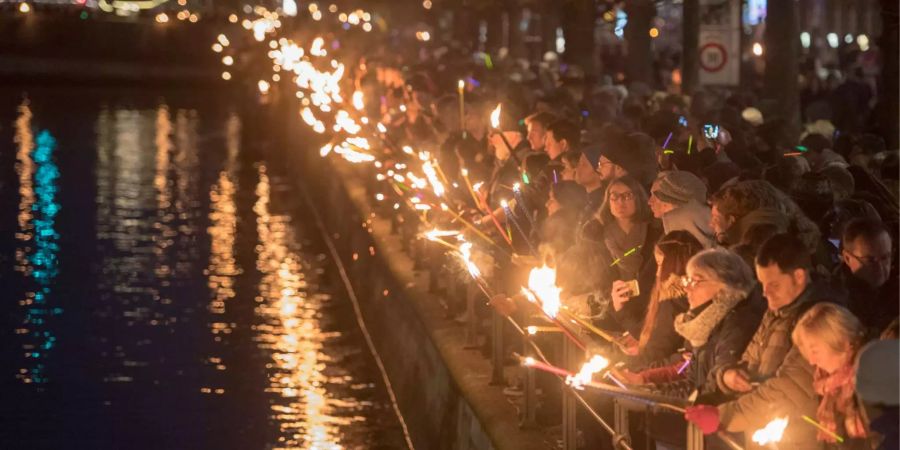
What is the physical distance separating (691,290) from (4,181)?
28.1 meters

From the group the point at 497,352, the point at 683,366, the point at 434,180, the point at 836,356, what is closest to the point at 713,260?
the point at 683,366

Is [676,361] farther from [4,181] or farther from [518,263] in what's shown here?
[4,181]

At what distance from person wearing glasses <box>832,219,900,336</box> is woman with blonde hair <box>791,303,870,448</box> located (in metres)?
1.42

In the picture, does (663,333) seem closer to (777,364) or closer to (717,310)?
(717,310)

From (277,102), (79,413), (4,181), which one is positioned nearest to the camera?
(79,413)

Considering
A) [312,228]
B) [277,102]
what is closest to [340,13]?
[277,102]

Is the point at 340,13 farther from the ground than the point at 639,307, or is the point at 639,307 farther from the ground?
the point at 340,13

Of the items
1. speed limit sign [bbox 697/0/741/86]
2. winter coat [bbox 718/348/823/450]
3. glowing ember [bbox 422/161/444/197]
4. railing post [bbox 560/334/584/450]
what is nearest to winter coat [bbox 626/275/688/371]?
railing post [bbox 560/334/584/450]

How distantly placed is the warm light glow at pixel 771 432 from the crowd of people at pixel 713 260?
180 mm

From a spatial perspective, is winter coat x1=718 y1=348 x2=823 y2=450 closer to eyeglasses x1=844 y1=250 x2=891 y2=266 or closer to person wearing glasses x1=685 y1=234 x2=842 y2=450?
person wearing glasses x1=685 y1=234 x2=842 y2=450

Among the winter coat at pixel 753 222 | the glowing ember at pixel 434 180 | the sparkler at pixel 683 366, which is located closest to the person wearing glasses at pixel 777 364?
the sparkler at pixel 683 366

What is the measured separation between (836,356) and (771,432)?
1.19 ft

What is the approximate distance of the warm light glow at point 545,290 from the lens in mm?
8070

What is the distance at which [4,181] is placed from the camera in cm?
3475
